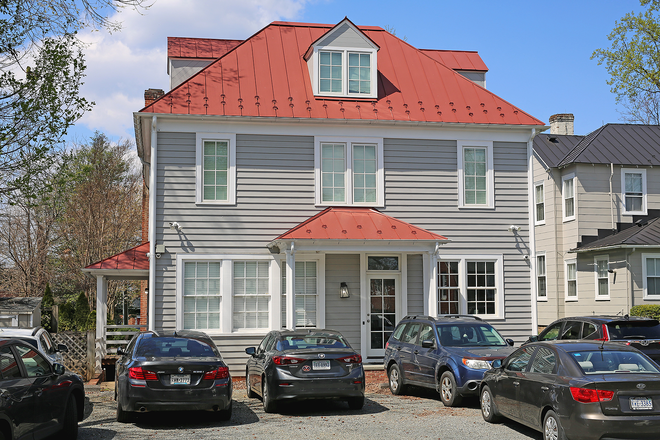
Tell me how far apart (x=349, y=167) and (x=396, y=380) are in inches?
234

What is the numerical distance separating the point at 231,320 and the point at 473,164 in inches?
293

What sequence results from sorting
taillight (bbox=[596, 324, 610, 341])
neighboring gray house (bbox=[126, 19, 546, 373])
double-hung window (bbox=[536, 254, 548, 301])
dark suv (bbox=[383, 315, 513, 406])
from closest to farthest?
1. dark suv (bbox=[383, 315, 513, 406])
2. taillight (bbox=[596, 324, 610, 341])
3. neighboring gray house (bbox=[126, 19, 546, 373])
4. double-hung window (bbox=[536, 254, 548, 301])

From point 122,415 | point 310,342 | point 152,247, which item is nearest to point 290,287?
point 152,247

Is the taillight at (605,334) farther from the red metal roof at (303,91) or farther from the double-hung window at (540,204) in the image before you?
the double-hung window at (540,204)

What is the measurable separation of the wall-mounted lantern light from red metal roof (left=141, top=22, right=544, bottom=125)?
166 inches

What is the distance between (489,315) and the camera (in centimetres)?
1734

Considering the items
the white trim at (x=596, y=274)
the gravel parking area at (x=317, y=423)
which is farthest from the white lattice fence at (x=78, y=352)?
the white trim at (x=596, y=274)

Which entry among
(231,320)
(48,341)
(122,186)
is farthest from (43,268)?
(48,341)

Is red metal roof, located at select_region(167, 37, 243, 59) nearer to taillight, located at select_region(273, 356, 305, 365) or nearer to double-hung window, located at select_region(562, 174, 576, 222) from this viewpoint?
taillight, located at select_region(273, 356, 305, 365)

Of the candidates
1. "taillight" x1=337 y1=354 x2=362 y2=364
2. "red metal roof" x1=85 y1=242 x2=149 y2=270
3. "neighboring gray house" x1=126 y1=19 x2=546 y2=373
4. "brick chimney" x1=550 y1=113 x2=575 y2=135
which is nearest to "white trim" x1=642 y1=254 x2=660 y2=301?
"neighboring gray house" x1=126 y1=19 x2=546 y2=373

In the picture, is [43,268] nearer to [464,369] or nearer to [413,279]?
[413,279]

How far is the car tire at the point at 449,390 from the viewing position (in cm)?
1127

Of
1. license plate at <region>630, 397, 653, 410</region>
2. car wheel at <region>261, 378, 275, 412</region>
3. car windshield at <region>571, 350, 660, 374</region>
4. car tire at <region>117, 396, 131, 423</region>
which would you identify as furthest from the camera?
car wheel at <region>261, 378, 275, 412</region>

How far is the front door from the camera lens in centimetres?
1706
